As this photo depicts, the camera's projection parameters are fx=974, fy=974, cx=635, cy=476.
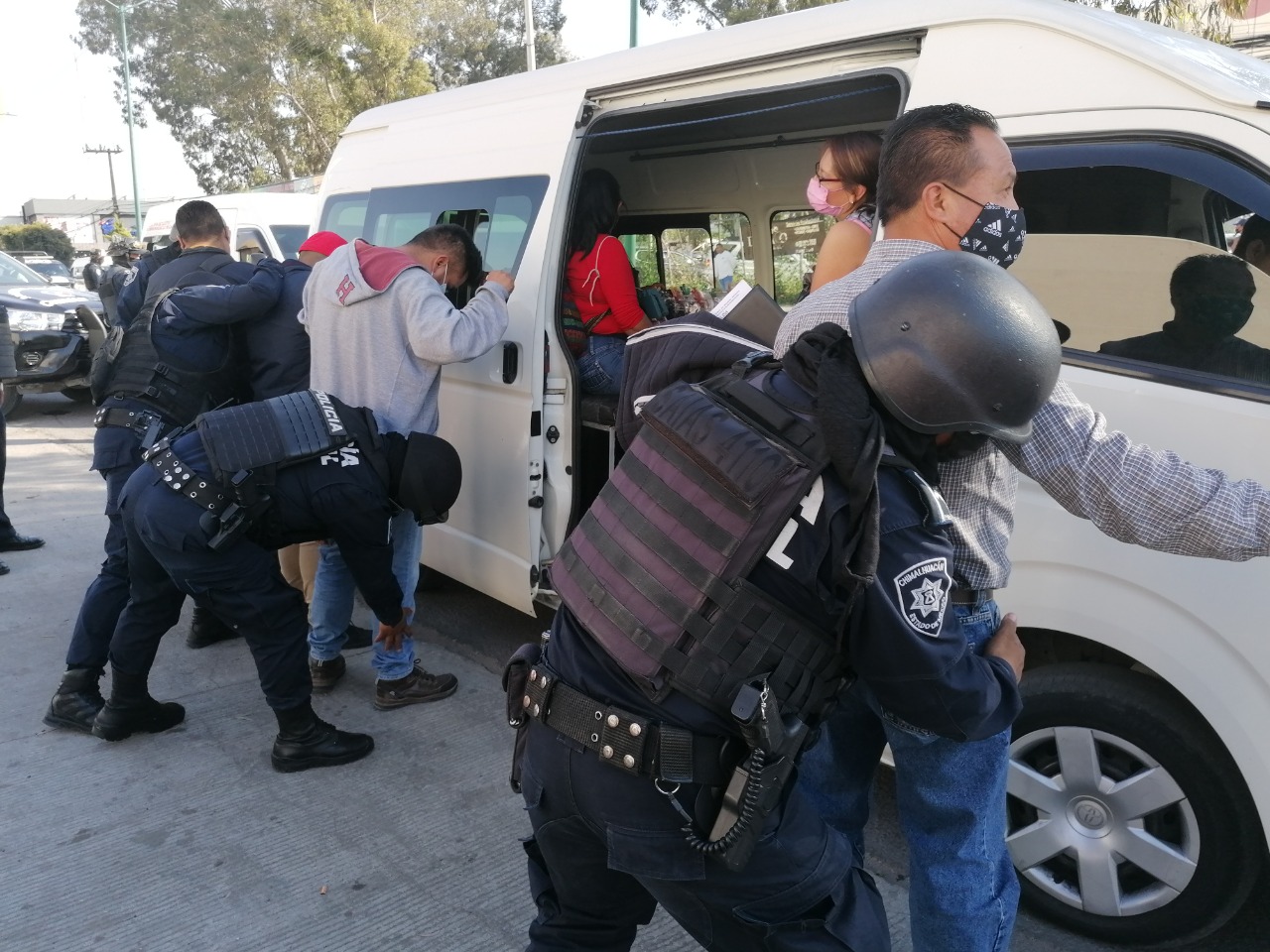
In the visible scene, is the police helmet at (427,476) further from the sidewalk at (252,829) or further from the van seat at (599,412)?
the van seat at (599,412)

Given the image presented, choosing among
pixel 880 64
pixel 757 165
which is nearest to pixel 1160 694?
pixel 880 64

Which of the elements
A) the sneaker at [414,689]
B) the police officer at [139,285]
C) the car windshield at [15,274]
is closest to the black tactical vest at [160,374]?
the police officer at [139,285]

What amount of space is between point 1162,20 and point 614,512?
14.8 m

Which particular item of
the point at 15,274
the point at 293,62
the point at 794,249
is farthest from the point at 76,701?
the point at 293,62

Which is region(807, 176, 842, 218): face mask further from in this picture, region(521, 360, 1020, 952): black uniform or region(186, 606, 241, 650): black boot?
region(186, 606, 241, 650): black boot

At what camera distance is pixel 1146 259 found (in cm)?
236

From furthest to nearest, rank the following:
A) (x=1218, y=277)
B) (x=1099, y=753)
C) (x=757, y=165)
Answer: (x=757, y=165) → (x=1099, y=753) → (x=1218, y=277)

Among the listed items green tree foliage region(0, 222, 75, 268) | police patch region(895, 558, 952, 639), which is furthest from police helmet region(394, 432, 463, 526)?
green tree foliage region(0, 222, 75, 268)

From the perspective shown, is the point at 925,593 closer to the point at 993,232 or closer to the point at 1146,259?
the point at 993,232

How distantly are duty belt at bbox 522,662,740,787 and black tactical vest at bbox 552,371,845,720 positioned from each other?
0.06m

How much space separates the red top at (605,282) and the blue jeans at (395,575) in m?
1.36

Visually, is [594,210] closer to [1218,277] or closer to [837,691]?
[1218,277]

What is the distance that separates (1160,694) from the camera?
2.35 m

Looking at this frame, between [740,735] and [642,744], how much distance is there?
0.47ft
